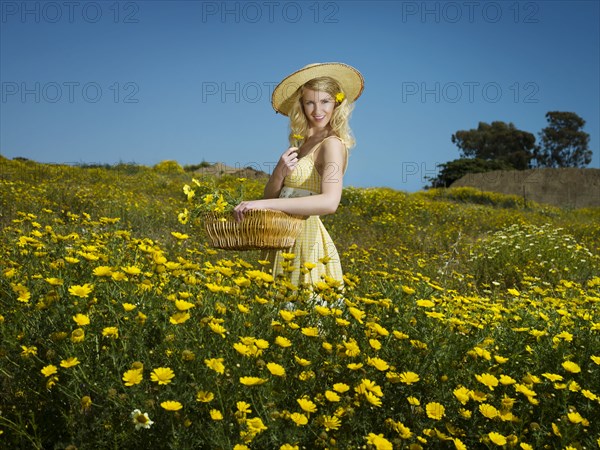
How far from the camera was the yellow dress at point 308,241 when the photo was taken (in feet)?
11.1

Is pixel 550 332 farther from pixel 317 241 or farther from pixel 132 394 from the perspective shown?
pixel 132 394

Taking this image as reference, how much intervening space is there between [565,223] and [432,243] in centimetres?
601

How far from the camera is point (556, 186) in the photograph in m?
23.0

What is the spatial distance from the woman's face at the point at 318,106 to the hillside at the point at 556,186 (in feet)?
65.4

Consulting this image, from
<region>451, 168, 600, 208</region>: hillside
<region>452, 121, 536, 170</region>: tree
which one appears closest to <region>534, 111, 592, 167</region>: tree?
<region>452, 121, 536, 170</region>: tree

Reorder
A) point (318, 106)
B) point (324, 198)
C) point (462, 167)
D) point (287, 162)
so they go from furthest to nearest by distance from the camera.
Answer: point (462, 167) → point (318, 106) → point (287, 162) → point (324, 198)

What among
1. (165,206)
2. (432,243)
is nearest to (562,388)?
(432,243)

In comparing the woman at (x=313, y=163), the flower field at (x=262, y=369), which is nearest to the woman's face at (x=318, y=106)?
the woman at (x=313, y=163)

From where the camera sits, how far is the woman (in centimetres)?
328

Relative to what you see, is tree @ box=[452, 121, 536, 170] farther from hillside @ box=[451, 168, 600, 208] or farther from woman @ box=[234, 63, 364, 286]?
woman @ box=[234, 63, 364, 286]

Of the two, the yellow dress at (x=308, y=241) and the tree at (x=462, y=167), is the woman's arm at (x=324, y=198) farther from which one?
the tree at (x=462, y=167)

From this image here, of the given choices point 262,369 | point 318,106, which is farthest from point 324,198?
point 262,369

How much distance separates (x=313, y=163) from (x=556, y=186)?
22.3 m

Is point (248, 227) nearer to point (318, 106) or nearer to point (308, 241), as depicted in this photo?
A: point (308, 241)
